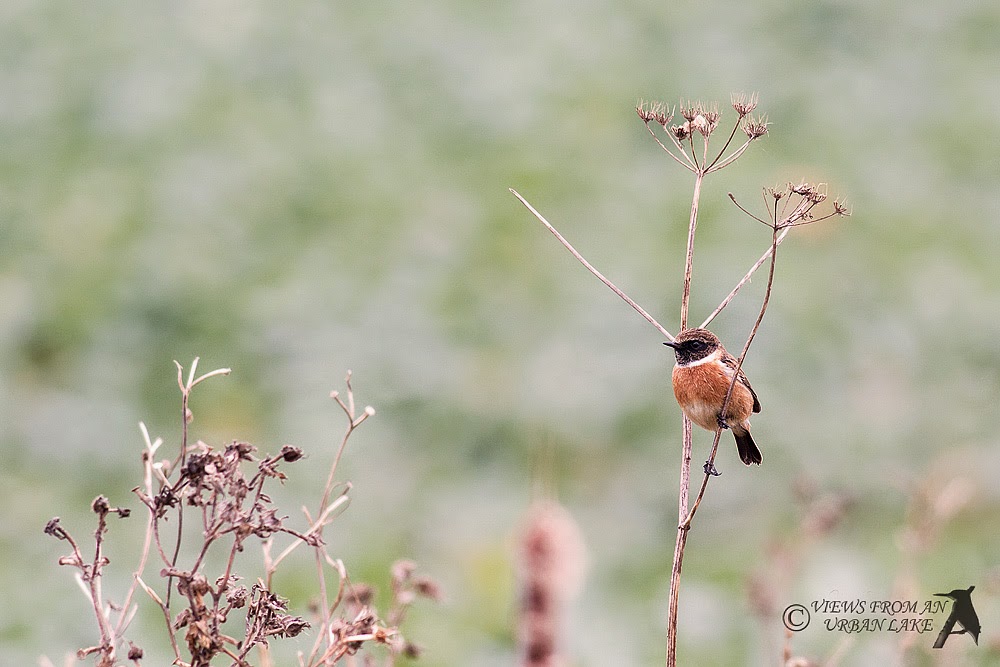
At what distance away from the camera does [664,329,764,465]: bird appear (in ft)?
7.08

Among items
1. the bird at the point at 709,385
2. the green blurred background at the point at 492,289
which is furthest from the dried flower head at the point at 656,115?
the green blurred background at the point at 492,289

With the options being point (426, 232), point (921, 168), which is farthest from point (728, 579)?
point (921, 168)

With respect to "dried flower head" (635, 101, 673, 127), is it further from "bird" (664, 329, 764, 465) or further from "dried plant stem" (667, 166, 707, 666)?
"bird" (664, 329, 764, 465)

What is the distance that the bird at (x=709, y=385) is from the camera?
85.0 inches

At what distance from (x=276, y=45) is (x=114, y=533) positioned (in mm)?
5509

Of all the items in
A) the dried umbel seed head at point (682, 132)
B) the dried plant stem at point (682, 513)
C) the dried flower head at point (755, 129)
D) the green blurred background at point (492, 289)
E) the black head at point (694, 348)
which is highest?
the green blurred background at point (492, 289)

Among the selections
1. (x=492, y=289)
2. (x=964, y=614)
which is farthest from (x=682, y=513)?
(x=492, y=289)

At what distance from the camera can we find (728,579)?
18.0 ft

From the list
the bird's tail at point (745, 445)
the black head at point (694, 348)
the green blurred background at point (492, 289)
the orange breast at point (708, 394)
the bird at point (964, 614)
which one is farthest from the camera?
the green blurred background at point (492, 289)

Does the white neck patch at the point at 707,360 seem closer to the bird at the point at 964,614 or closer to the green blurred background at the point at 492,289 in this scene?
the bird at the point at 964,614

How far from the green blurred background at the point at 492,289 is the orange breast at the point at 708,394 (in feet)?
6.66

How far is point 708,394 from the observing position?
226 cm

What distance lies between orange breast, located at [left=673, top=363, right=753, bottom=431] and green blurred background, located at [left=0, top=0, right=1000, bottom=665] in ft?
6.66

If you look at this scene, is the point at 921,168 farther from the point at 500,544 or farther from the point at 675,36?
the point at 500,544
